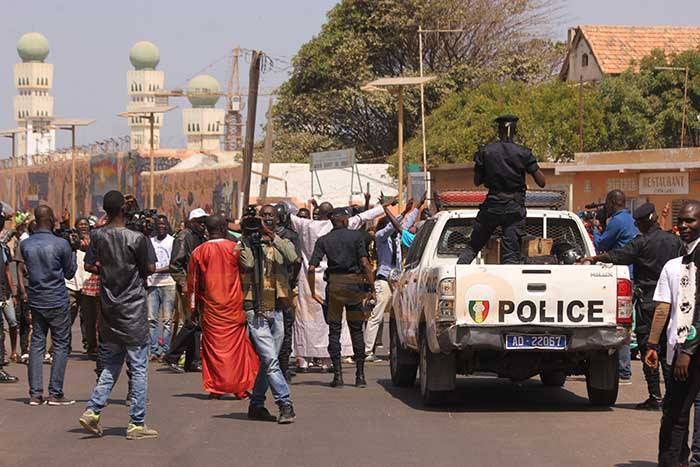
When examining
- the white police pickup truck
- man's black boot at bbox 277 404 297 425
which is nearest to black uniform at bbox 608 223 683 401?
the white police pickup truck

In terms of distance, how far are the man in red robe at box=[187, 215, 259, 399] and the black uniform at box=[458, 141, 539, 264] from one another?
2122 mm

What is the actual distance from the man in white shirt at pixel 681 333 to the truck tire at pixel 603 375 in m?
3.81

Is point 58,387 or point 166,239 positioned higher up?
point 166,239

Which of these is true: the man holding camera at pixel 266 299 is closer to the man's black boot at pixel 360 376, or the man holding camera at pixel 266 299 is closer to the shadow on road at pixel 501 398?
the shadow on road at pixel 501 398

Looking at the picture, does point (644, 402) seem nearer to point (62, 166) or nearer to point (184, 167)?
point (184, 167)

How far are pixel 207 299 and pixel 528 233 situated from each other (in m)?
3.25

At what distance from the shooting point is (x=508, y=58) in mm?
67375

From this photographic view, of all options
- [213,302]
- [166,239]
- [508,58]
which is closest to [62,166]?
[508,58]

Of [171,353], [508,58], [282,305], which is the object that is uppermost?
[508,58]

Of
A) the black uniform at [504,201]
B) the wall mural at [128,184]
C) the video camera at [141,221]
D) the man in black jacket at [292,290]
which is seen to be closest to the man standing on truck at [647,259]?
the black uniform at [504,201]

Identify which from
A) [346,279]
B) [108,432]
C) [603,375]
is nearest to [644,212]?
[603,375]

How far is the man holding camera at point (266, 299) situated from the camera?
1145 centimetres

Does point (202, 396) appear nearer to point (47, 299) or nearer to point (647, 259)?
point (47, 299)

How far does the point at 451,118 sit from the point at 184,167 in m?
22.8
